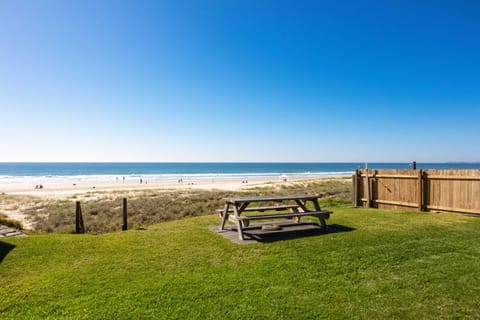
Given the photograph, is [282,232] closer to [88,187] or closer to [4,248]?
[4,248]

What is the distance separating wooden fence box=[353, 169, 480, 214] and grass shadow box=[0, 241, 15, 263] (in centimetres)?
1133

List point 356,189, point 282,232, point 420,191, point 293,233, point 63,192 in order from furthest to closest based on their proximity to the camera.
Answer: point 63,192, point 356,189, point 420,191, point 293,233, point 282,232

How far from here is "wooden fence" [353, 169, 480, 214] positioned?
9.61m

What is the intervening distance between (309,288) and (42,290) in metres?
3.71

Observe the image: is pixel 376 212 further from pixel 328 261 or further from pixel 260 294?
pixel 260 294

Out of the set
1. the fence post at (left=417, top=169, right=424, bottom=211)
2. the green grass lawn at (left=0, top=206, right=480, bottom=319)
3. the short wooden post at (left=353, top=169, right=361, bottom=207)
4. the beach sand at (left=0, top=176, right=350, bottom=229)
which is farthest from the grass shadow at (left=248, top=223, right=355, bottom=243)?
the beach sand at (left=0, top=176, right=350, bottom=229)

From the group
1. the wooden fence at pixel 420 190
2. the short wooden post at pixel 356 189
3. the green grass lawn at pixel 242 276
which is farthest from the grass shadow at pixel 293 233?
the short wooden post at pixel 356 189

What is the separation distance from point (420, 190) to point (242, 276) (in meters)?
8.60

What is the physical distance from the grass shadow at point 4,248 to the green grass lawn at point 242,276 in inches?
0.7

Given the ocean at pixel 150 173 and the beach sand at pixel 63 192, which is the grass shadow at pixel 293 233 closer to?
the beach sand at pixel 63 192

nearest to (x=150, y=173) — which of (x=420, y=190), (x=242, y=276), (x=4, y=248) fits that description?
(x=420, y=190)

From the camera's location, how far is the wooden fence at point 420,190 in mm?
9609

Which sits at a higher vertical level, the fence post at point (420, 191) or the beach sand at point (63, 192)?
the fence post at point (420, 191)

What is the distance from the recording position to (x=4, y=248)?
6.16m
